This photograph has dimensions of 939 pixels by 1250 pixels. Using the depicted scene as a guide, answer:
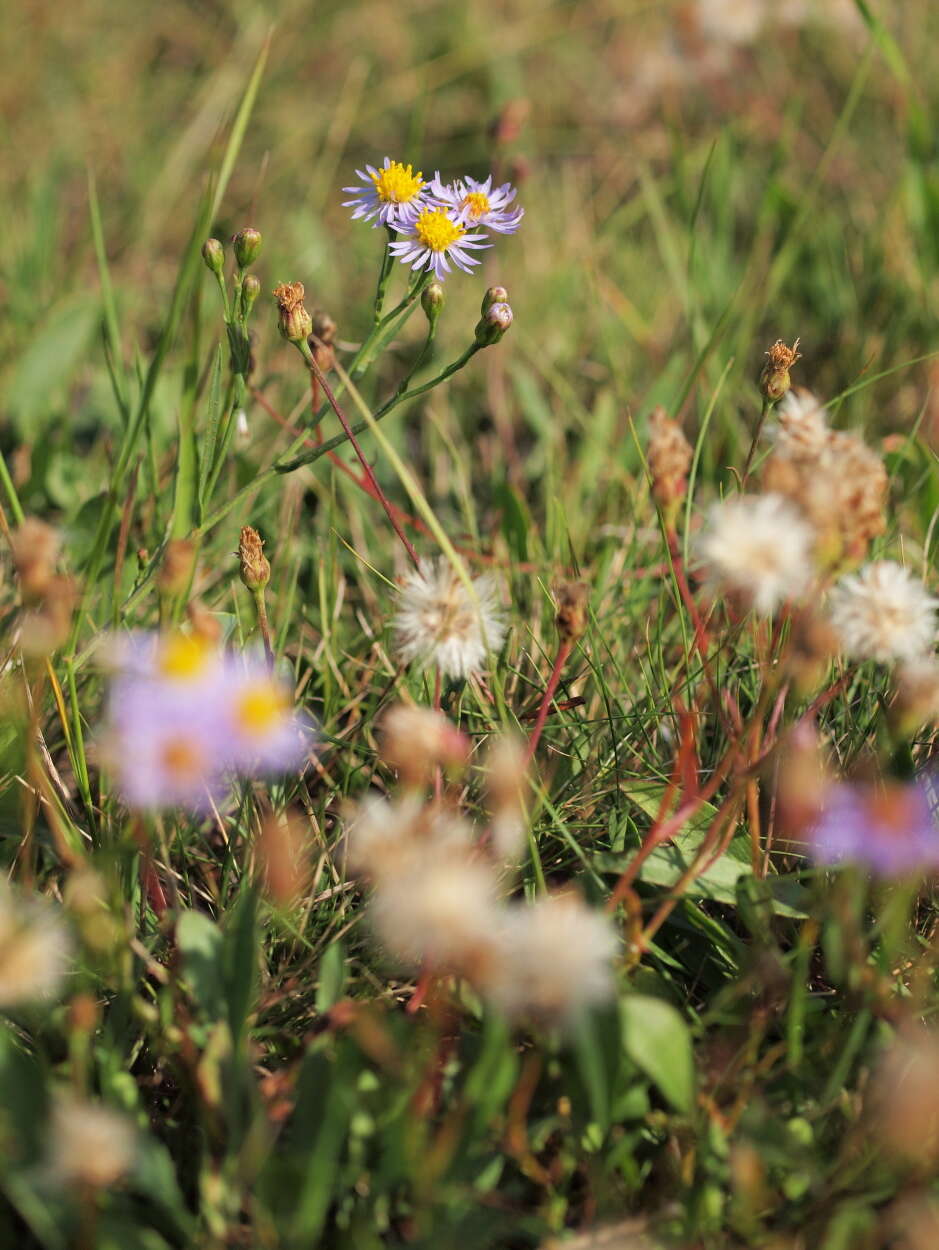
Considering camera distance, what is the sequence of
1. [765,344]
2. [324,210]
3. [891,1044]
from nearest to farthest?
[891,1044] → [765,344] → [324,210]

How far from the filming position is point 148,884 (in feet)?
3.44

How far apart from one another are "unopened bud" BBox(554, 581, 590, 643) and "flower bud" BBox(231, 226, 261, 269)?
1.66ft

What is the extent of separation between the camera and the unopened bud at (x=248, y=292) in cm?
111

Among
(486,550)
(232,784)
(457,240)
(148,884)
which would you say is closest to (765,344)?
(486,550)

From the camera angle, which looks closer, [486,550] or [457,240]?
[457,240]

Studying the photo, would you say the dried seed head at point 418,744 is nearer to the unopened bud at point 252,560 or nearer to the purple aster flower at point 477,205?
the unopened bud at point 252,560

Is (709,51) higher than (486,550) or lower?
higher

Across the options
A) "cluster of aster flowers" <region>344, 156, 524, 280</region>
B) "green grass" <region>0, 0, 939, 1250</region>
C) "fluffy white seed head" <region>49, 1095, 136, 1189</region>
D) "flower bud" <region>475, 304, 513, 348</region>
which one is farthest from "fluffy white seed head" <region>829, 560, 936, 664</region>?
"fluffy white seed head" <region>49, 1095, 136, 1189</region>

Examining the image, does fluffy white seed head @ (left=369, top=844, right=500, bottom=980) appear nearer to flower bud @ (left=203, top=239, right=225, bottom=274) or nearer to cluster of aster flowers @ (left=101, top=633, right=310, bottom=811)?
cluster of aster flowers @ (left=101, top=633, right=310, bottom=811)

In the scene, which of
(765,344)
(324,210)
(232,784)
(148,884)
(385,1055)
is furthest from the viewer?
(324,210)

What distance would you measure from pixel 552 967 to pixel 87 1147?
0.31 m

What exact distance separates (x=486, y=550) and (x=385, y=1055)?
3.01 ft

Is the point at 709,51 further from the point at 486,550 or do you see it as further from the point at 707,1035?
the point at 707,1035

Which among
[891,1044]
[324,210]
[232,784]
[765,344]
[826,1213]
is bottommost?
[826,1213]
